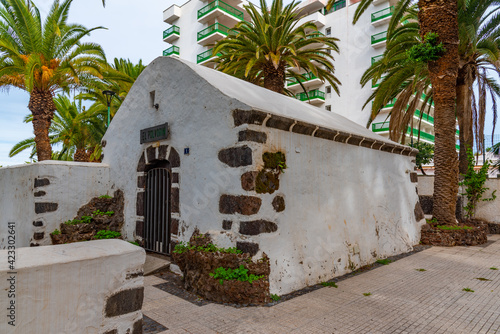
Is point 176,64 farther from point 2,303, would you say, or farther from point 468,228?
point 468,228

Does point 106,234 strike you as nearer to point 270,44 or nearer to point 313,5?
point 270,44

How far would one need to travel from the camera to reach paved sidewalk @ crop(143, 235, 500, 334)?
3.54m

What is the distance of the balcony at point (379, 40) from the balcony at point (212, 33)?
1242 centimetres

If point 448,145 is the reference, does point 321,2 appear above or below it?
above

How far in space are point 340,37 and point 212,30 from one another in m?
11.5

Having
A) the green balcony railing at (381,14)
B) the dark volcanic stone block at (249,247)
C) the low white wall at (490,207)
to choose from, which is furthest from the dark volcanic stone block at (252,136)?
the green balcony railing at (381,14)

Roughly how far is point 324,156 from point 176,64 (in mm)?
3265

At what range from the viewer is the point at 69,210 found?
7.09 metres

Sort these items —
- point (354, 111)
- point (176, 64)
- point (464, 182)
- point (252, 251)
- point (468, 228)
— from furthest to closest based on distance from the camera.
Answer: point (354, 111)
point (464, 182)
point (468, 228)
point (176, 64)
point (252, 251)

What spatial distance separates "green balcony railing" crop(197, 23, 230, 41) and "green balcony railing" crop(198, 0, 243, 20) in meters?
1.26

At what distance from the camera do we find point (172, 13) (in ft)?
107

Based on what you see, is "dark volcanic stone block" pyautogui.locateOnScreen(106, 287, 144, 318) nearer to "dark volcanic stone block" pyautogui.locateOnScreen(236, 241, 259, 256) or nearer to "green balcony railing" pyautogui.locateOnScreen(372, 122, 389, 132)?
"dark volcanic stone block" pyautogui.locateOnScreen(236, 241, 259, 256)

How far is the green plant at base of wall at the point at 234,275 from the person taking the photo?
427cm

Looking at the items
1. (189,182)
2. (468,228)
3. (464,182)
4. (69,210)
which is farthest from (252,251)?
(464,182)
